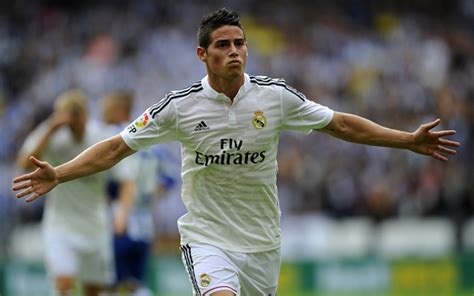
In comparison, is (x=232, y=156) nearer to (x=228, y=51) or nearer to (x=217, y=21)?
(x=228, y=51)

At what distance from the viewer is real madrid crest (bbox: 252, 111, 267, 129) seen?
25.0ft

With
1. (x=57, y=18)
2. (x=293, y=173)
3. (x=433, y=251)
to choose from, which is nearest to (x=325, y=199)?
(x=293, y=173)

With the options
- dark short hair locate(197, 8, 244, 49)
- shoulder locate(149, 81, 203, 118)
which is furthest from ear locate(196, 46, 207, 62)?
shoulder locate(149, 81, 203, 118)

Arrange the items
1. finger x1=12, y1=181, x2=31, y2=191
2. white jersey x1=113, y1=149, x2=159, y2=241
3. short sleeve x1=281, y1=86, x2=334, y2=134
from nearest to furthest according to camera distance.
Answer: finger x1=12, y1=181, x2=31, y2=191 < short sleeve x1=281, y1=86, x2=334, y2=134 < white jersey x1=113, y1=149, x2=159, y2=241

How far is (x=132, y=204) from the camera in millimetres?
12492

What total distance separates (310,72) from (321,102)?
133cm

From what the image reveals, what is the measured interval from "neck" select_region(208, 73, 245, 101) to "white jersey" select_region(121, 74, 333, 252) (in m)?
0.04

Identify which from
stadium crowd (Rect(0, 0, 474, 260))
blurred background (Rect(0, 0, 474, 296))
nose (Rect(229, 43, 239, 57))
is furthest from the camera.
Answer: stadium crowd (Rect(0, 0, 474, 260))

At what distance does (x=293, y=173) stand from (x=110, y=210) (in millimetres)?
8514

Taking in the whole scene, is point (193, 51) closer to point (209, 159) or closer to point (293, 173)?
point (293, 173)

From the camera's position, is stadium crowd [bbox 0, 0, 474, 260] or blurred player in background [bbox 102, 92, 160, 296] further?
stadium crowd [bbox 0, 0, 474, 260]

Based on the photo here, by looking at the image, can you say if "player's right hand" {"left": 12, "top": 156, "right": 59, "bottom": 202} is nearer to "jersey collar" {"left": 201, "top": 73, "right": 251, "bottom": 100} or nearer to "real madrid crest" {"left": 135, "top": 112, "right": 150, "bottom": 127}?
"real madrid crest" {"left": 135, "top": 112, "right": 150, "bottom": 127}

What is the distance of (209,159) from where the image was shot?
7660mm

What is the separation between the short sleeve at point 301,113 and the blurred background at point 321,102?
5.22m
